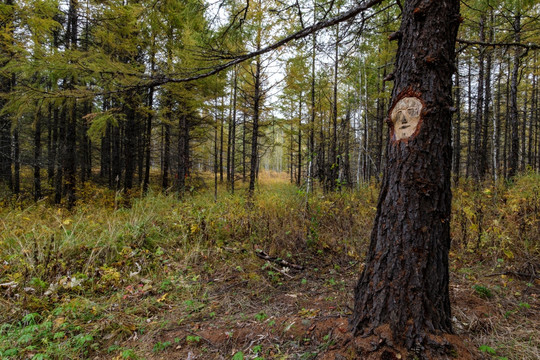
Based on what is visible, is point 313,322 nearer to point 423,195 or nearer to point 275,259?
point 423,195

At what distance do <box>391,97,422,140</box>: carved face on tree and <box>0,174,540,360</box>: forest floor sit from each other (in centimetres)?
151

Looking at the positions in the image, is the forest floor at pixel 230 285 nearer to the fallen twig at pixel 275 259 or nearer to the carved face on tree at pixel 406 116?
the fallen twig at pixel 275 259

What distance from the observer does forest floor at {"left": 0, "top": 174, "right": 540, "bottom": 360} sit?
2014 millimetres

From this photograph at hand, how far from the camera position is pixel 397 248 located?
5.47 feet

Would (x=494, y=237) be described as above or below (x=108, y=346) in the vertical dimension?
above

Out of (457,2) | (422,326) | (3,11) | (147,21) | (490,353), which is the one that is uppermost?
(3,11)

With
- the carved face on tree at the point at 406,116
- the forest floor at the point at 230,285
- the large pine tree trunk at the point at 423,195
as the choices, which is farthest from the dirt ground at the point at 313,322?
the carved face on tree at the point at 406,116

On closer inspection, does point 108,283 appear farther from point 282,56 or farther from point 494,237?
point 282,56

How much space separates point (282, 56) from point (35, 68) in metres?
6.57

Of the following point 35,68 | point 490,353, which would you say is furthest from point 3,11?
point 490,353

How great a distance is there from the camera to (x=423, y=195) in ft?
5.31

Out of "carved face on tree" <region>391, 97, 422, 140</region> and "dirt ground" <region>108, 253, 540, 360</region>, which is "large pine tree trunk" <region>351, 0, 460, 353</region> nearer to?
"carved face on tree" <region>391, 97, 422, 140</region>

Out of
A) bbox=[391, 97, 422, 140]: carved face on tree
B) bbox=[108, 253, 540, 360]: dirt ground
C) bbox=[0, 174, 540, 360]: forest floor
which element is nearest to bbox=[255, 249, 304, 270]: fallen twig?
bbox=[0, 174, 540, 360]: forest floor

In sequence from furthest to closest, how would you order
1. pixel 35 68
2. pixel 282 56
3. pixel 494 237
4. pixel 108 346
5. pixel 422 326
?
1. pixel 282 56
2. pixel 35 68
3. pixel 494 237
4. pixel 108 346
5. pixel 422 326
